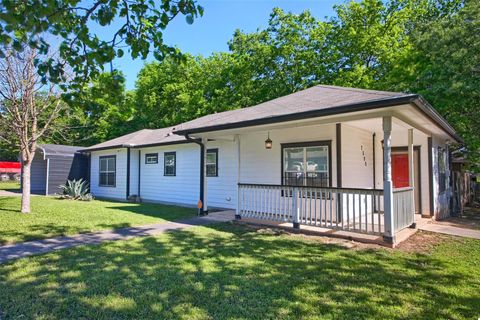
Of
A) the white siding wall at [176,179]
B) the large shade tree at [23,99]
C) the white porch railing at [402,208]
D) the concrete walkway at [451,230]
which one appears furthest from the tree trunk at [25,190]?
the concrete walkway at [451,230]

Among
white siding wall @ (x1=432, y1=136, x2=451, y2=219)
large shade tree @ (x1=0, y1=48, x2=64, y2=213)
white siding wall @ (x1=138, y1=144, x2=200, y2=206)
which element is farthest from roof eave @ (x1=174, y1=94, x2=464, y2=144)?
large shade tree @ (x1=0, y1=48, x2=64, y2=213)

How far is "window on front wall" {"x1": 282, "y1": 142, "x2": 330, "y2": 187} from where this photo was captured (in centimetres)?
837

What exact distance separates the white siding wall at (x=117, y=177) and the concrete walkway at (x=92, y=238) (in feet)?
26.2

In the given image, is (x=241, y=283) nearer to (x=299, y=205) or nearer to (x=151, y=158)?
(x=299, y=205)

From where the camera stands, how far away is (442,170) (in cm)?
1072

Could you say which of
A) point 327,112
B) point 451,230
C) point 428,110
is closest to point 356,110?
point 327,112

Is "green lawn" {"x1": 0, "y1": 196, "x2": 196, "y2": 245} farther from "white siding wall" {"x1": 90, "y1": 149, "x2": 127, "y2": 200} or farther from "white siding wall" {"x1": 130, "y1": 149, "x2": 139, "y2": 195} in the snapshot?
"white siding wall" {"x1": 90, "y1": 149, "x2": 127, "y2": 200}

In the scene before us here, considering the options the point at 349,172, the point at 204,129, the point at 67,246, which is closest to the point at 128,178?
the point at 204,129

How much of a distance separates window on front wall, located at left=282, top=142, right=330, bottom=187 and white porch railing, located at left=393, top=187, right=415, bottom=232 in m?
1.88

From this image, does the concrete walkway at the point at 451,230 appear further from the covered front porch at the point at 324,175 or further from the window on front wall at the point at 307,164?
the window on front wall at the point at 307,164

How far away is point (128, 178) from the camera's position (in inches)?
600

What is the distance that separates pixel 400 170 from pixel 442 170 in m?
1.60

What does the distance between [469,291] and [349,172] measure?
489cm

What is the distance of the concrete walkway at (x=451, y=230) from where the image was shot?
23.2 ft
